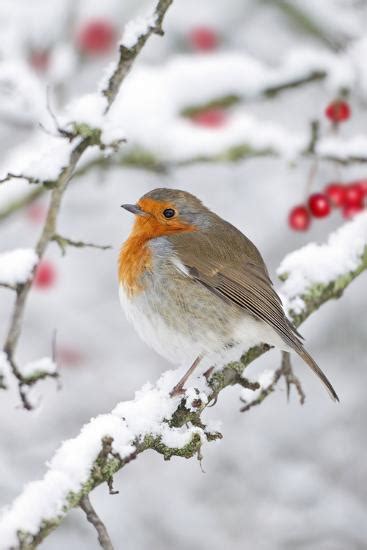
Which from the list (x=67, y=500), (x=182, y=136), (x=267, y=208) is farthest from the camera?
(x=267, y=208)

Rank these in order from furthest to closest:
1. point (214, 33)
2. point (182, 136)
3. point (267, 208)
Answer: point (267, 208), point (214, 33), point (182, 136)

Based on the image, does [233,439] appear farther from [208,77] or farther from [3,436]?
[208,77]

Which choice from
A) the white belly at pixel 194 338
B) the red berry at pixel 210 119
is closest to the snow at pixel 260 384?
the white belly at pixel 194 338

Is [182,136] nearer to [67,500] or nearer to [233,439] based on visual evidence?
[233,439]

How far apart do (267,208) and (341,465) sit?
8.13ft

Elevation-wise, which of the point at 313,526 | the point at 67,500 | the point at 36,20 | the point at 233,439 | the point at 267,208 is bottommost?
the point at 67,500

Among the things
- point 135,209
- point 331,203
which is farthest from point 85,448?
point 331,203

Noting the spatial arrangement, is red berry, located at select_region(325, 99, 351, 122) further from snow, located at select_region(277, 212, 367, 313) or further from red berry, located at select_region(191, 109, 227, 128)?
red berry, located at select_region(191, 109, 227, 128)

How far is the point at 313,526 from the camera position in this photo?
4.49 metres

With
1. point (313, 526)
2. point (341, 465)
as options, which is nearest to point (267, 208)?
point (341, 465)

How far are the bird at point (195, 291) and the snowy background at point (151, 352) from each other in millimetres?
532

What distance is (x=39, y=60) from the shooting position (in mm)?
5902

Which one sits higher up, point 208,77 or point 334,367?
point 208,77

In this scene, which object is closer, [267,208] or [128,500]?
[128,500]
